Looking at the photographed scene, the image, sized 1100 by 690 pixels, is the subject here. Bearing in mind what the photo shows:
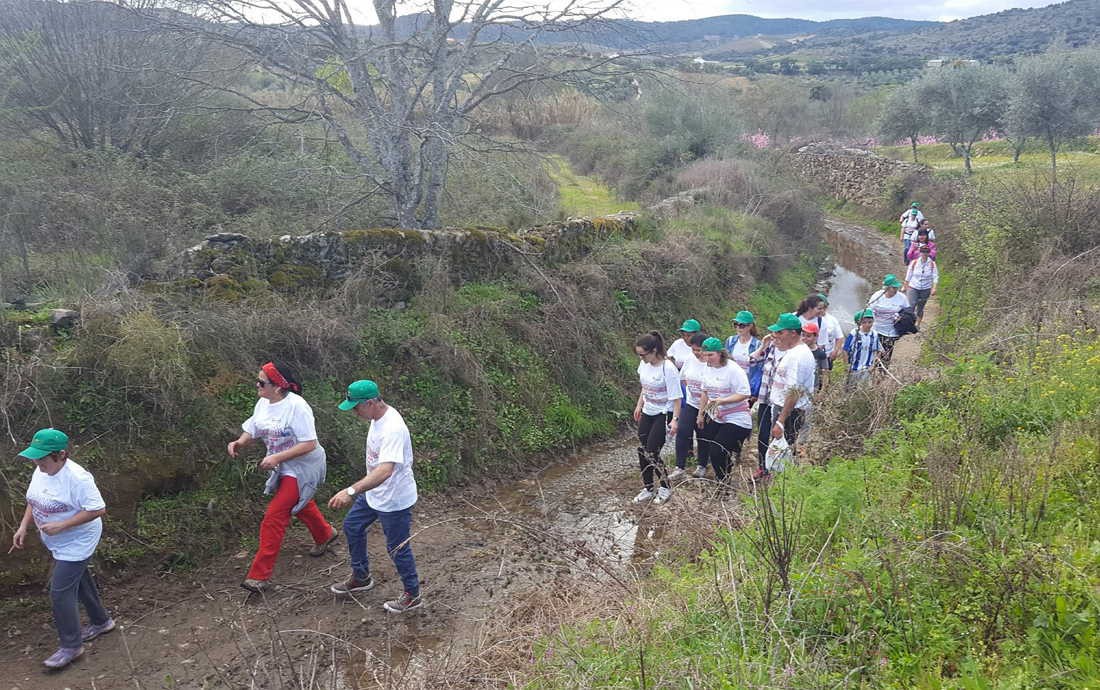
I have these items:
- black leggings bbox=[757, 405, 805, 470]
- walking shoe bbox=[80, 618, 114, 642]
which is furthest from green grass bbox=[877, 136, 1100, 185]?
walking shoe bbox=[80, 618, 114, 642]

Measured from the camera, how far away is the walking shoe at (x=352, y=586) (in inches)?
221

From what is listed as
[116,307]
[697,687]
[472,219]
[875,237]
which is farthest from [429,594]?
[875,237]

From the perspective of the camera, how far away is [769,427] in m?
7.04

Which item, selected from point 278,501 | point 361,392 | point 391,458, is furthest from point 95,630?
point 361,392

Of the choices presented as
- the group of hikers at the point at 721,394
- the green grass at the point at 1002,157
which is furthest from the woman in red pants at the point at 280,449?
the green grass at the point at 1002,157

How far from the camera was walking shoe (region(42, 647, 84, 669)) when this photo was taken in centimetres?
467

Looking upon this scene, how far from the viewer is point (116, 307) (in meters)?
6.38

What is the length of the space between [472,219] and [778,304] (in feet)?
23.9

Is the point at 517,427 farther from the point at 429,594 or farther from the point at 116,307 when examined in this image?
the point at 116,307

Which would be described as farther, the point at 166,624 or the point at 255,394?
the point at 255,394

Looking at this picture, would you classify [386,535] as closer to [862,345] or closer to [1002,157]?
[862,345]

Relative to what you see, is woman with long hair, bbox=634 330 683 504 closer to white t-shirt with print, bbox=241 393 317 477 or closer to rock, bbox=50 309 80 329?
white t-shirt with print, bbox=241 393 317 477

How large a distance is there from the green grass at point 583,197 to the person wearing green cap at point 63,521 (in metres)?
10.6

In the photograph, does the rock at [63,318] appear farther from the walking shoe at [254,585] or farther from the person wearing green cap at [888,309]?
the person wearing green cap at [888,309]
